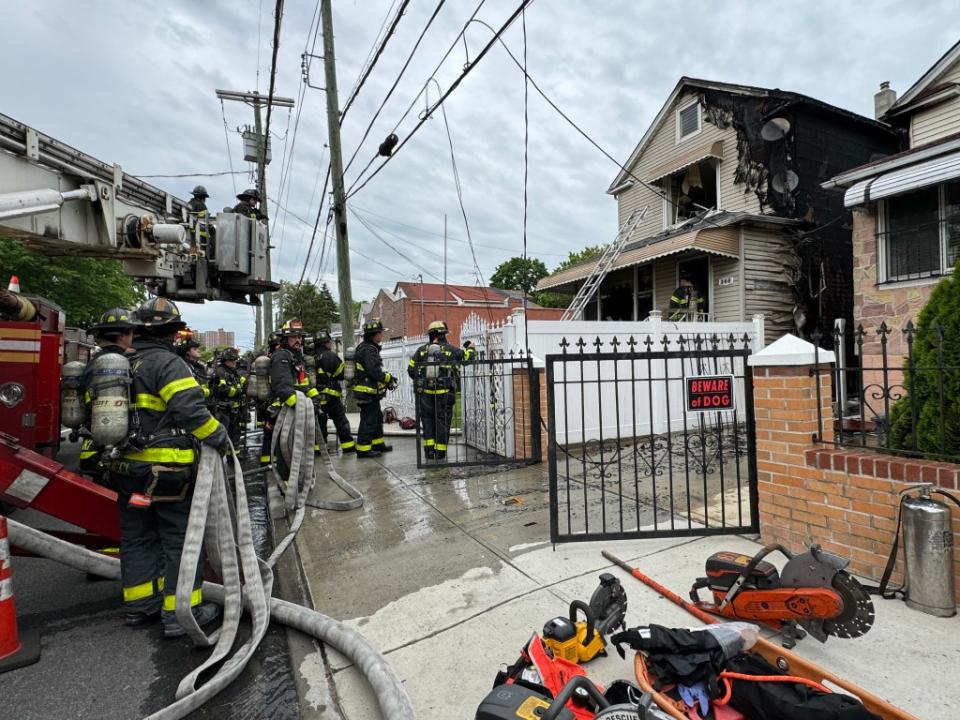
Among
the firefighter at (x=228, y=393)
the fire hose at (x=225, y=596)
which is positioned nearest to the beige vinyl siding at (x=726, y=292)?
the firefighter at (x=228, y=393)

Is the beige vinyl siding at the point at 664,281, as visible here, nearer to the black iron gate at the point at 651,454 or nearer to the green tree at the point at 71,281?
the black iron gate at the point at 651,454

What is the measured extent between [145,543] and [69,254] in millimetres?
3063

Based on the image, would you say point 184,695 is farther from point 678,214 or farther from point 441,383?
point 678,214

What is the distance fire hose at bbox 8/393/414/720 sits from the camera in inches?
86.4

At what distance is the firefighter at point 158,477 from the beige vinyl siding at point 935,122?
1107 centimetres

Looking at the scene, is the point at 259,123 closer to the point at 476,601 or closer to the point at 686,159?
the point at 686,159

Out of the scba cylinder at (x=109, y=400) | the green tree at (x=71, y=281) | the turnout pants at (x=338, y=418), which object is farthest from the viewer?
the green tree at (x=71, y=281)

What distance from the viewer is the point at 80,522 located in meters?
3.15

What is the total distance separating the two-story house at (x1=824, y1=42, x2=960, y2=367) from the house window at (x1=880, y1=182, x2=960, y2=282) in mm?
10

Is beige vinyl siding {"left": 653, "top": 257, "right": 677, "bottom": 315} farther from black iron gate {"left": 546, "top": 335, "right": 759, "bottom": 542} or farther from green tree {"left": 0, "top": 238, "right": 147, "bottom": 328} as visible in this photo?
green tree {"left": 0, "top": 238, "right": 147, "bottom": 328}

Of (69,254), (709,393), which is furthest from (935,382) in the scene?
(69,254)

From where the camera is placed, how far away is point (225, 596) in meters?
2.82

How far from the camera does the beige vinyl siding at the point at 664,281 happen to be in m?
12.4

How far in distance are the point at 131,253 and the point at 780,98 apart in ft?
43.3
